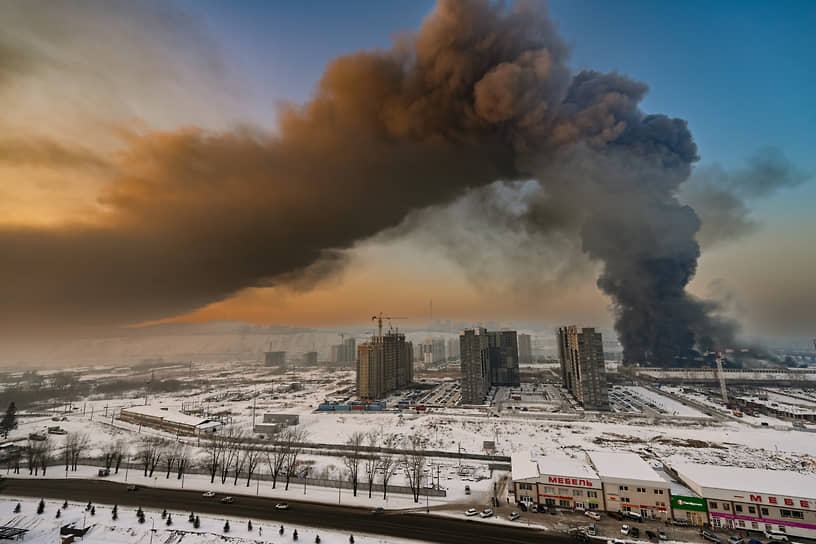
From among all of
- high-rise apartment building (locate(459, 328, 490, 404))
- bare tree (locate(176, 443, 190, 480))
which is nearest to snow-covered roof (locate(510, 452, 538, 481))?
bare tree (locate(176, 443, 190, 480))

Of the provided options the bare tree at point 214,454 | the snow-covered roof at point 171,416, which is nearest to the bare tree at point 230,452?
the bare tree at point 214,454

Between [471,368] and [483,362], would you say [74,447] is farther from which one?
[483,362]

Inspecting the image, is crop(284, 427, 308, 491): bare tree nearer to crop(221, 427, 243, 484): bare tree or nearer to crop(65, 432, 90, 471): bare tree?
crop(221, 427, 243, 484): bare tree

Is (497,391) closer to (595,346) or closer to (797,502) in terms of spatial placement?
(595,346)

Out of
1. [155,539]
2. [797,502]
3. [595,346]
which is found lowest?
[155,539]

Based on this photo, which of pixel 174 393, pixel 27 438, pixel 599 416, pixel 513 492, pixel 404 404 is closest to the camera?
pixel 513 492

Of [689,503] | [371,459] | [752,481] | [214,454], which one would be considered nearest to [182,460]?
[214,454]

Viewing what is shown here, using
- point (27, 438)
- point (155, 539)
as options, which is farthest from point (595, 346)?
point (27, 438)
